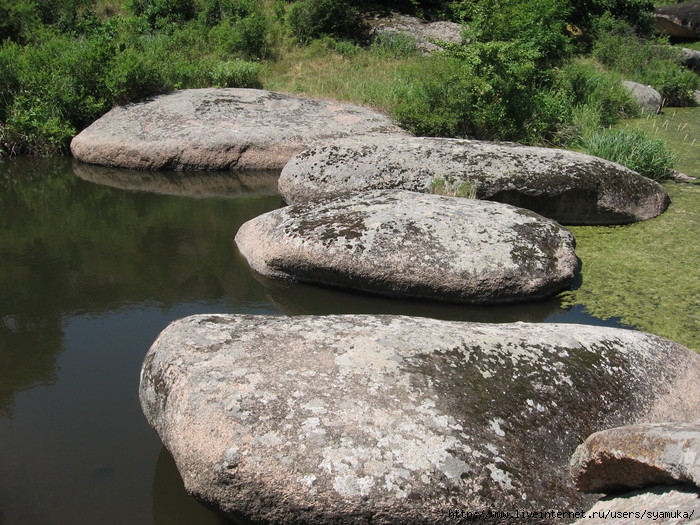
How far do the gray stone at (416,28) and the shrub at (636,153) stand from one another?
31.5 ft

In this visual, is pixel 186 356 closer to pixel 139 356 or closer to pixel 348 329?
pixel 348 329

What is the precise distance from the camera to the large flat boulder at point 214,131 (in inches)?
440

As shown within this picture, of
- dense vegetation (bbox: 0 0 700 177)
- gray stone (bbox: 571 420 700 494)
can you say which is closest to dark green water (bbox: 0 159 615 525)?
gray stone (bbox: 571 420 700 494)

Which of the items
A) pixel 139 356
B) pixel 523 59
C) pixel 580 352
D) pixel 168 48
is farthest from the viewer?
pixel 168 48

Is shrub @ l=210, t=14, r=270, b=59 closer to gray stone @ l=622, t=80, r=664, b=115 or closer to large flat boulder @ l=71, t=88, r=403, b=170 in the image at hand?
large flat boulder @ l=71, t=88, r=403, b=170

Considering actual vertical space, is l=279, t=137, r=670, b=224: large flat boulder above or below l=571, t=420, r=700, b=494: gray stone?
below

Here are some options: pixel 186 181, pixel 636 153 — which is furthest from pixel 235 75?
pixel 636 153

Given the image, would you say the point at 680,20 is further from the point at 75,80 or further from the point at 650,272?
the point at 650,272

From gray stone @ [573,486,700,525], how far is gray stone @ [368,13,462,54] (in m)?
17.0

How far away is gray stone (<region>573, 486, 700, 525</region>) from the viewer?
2.60 m

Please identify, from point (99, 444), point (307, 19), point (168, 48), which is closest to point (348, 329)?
point (99, 444)

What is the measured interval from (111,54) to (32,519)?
10813 millimetres

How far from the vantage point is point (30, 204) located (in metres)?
9.52

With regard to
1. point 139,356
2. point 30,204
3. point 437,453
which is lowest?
point 30,204
